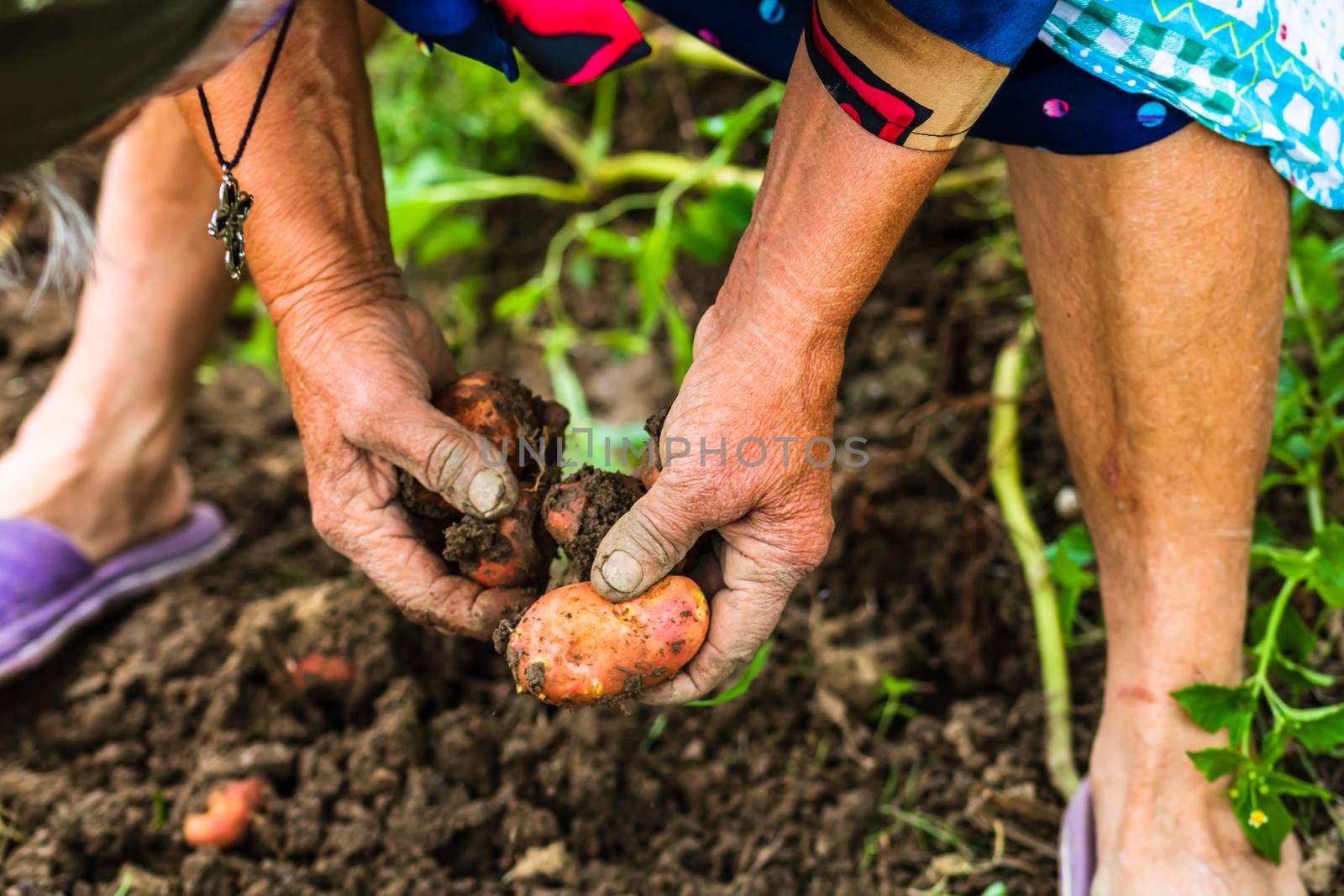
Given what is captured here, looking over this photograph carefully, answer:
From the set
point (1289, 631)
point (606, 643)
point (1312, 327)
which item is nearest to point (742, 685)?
point (606, 643)

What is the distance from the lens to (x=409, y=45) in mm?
3166

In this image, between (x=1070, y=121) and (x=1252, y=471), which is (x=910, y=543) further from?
(x=1070, y=121)

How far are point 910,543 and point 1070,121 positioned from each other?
3.02 ft

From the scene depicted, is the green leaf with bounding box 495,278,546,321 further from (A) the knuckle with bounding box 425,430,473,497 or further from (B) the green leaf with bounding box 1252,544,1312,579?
(B) the green leaf with bounding box 1252,544,1312,579

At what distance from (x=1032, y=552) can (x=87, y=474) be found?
1.58 metres

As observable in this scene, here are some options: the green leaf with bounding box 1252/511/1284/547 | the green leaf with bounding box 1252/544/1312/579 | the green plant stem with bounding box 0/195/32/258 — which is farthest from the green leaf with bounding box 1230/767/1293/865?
the green plant stem with bounding box 0/195/32/258

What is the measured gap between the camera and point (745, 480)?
1.10 metres

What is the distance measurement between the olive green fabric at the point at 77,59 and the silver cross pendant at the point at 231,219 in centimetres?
37

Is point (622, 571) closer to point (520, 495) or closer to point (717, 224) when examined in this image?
point (520, 495)

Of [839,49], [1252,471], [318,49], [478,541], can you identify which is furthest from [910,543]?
[318,49]

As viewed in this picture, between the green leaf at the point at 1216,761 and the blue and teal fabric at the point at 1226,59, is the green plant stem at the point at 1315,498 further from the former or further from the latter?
the blue and teal fabric at the point at 1226,59

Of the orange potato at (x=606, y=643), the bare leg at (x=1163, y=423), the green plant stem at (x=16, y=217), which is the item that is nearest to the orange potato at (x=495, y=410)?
the orange potato at (x=606, y=643)

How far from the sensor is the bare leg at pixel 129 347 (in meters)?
1.96

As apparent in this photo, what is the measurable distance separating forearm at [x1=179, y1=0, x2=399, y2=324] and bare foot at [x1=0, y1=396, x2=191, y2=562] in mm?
777
